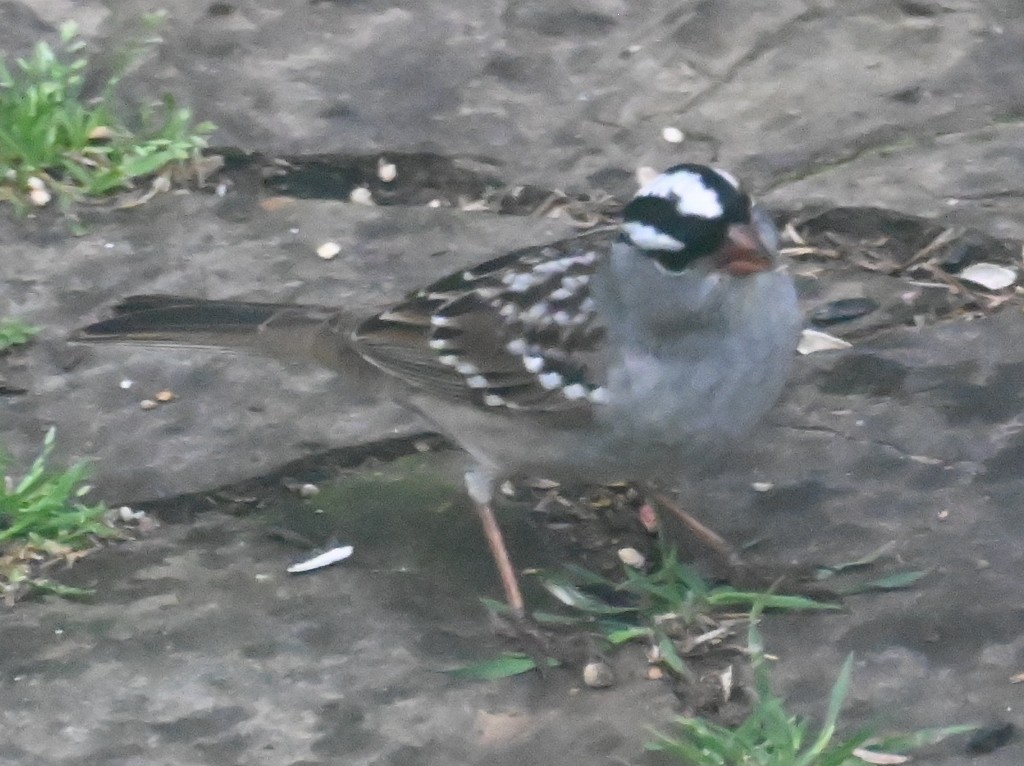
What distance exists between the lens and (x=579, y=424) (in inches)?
142

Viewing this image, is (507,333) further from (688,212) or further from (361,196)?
(361,196)

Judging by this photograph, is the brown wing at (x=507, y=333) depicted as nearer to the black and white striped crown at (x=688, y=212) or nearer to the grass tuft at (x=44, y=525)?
the black and white striped crown at (x=688, y=212)

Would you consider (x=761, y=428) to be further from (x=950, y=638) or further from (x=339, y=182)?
(x=339, y=182)

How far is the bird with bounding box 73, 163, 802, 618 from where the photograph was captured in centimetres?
339

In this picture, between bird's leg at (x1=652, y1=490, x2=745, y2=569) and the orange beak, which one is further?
bird's leg at (x1=652, y1=490, x2=745, y2=569)

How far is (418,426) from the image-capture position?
4.26 meters

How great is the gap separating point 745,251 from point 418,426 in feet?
4.14

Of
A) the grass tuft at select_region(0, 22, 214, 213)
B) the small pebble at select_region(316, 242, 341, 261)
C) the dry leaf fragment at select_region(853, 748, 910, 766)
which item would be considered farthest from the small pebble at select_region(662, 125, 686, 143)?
the dry leaf fragment at select_region(853, 748, 910, 766)

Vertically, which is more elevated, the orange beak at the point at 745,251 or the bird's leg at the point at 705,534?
the orange beak at the point at 745,251

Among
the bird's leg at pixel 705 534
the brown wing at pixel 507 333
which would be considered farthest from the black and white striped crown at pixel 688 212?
the bird's leg at pixel 705 534

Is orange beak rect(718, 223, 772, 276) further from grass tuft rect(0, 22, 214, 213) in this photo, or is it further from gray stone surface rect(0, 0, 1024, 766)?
grass tuft rect(0, 22, 214, 213)

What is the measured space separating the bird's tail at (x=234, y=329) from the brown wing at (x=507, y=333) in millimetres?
123

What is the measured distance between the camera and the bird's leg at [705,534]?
373 cm

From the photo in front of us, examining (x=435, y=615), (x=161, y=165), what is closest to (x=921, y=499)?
(x=435, y=615)
